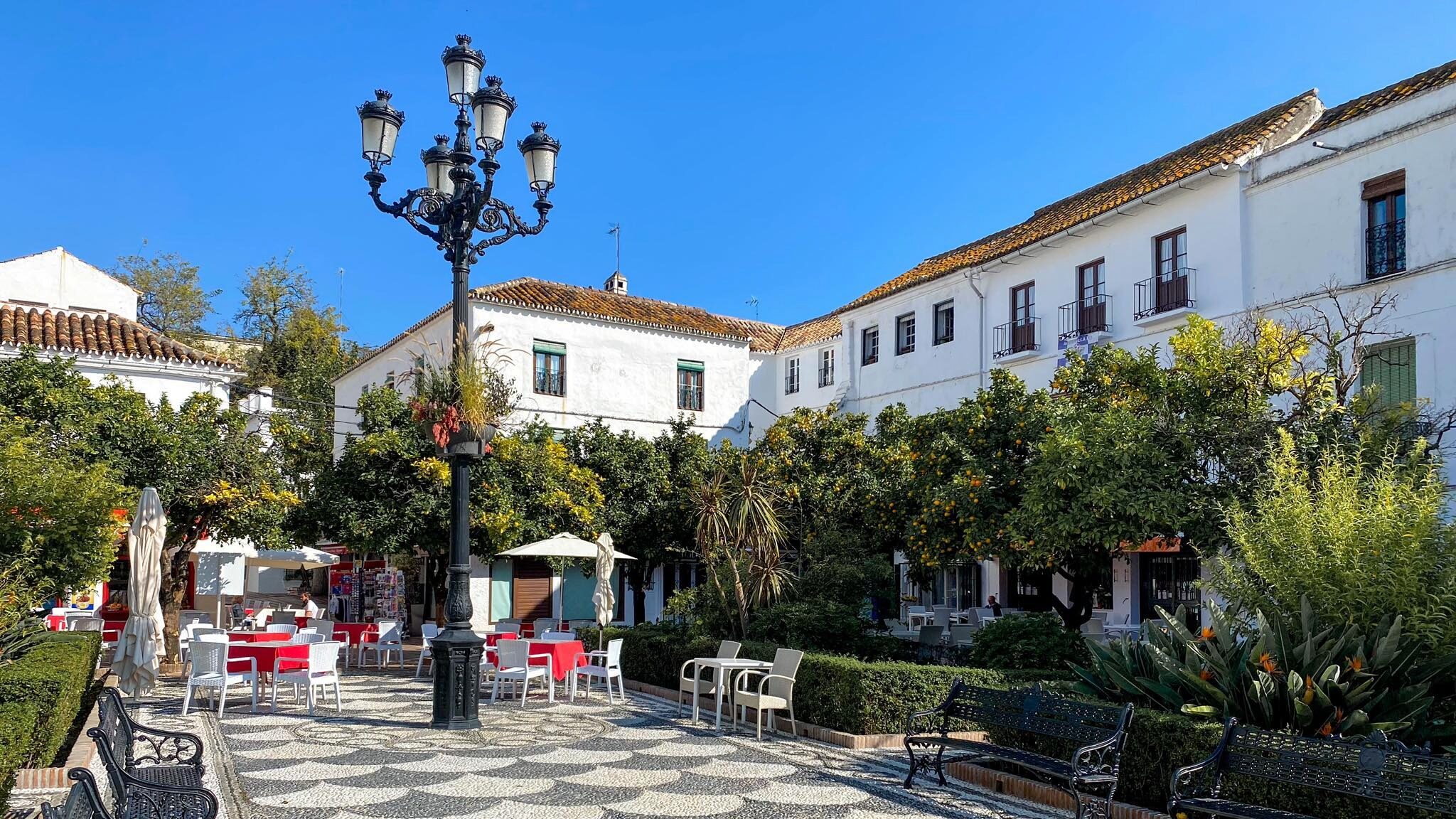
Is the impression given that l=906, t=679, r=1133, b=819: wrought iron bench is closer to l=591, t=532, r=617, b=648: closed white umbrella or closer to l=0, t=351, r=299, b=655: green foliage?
l=591, t=532, r=617, b=648: closed white umbrella

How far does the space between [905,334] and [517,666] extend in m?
19.0

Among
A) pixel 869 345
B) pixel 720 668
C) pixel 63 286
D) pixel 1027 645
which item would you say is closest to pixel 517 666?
pixel 720 668

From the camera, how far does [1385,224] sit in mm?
18422

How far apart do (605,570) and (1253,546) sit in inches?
425

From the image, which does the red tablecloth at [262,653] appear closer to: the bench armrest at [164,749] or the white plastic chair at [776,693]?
the bench armrest at [164,749]

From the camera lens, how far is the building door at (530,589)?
96.0 feet

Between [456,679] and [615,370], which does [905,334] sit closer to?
[615,370]

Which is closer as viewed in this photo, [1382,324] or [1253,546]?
[1253,546]

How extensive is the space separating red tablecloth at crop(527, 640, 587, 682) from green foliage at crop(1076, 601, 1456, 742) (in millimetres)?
7581

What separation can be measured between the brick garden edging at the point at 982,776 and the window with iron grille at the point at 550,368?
57.8ft

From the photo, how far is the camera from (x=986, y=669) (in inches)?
448

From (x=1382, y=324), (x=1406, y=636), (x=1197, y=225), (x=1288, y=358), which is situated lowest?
(x=1406, y=636)

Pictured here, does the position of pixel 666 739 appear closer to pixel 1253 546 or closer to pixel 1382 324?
pixel 1253 546

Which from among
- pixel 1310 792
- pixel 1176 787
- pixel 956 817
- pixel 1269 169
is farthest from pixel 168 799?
pixel 1269 169
